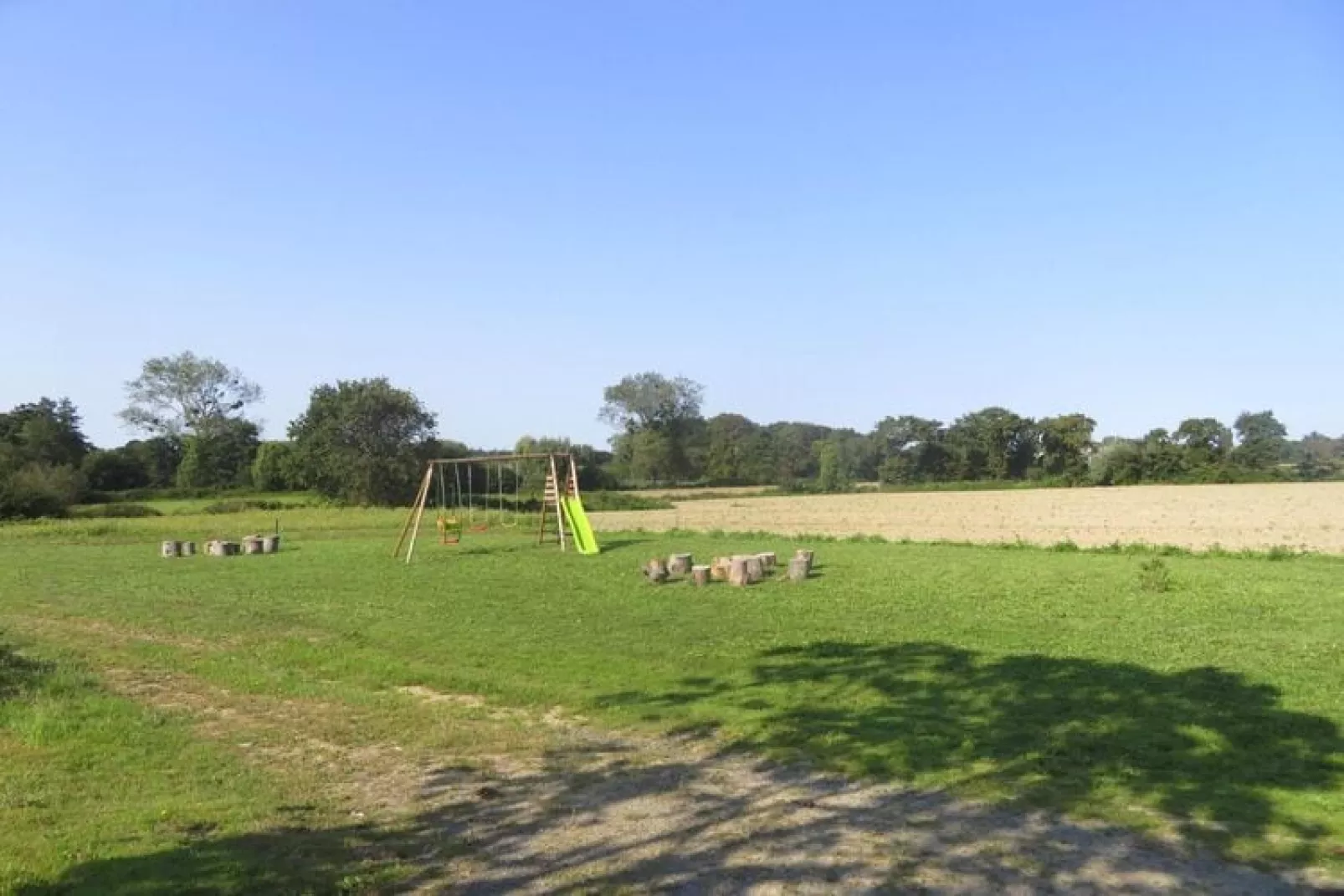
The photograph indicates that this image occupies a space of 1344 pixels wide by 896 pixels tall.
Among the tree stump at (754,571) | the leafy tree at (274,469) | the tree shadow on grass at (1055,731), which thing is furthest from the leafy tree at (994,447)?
the tree shadow on grass at (1055,731)

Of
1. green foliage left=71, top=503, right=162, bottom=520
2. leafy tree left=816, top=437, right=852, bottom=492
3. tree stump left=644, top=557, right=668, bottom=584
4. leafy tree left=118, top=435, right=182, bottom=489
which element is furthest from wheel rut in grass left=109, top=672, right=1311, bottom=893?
leafy tree left=816, top=437, right=852, bottom=492

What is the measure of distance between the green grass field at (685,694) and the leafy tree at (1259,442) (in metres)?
65.0

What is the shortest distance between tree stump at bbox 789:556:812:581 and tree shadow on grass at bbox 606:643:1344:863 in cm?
766

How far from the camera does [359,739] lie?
23.9 feet

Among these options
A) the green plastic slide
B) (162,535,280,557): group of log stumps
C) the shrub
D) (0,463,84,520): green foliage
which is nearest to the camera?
the shrub

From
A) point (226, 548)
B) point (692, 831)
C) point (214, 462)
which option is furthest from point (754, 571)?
point (214, 462)

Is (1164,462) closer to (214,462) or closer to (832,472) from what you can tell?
(832,472)

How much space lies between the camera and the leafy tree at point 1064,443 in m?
85.7

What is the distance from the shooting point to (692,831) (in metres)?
4.95

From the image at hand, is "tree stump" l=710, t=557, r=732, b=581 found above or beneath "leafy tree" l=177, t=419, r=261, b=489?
beneath

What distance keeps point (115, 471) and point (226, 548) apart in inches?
2065

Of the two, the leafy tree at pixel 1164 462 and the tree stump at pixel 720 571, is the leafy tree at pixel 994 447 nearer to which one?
the leafy tree at pixel 1164 462

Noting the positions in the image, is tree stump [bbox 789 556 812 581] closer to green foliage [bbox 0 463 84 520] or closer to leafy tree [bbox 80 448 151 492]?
green foliage [bbox 0 463 84 520]

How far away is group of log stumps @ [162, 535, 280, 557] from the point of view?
94.1ft
